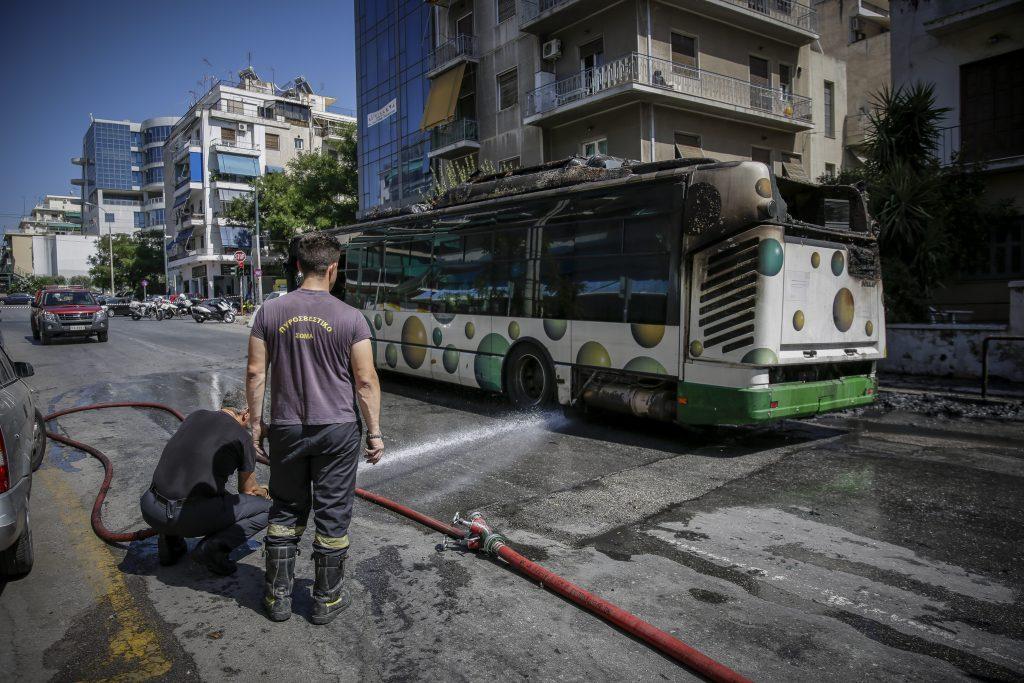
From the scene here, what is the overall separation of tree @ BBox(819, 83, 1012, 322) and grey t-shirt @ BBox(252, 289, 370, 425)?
A: 12271 mm

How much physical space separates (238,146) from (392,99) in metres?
34.8

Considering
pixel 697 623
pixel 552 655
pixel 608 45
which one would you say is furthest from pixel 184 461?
pixel 608 45

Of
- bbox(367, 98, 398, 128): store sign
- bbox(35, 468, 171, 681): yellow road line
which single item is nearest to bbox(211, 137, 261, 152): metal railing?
bbox(367, 98, 398, 128): store sign

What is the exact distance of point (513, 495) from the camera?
205 inches

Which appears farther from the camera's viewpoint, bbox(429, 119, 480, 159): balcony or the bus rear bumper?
bbox(429, 119, 480, 159): balcony

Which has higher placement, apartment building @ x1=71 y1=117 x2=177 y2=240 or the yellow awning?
apartment building @ x1=71 y1=117 x2=177 y2=240

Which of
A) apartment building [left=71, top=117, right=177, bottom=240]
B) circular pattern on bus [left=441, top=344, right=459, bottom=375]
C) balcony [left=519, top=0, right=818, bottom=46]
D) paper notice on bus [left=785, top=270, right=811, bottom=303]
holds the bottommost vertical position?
circular pattern on bus [left=441, top=344, right=459, bottom=375]

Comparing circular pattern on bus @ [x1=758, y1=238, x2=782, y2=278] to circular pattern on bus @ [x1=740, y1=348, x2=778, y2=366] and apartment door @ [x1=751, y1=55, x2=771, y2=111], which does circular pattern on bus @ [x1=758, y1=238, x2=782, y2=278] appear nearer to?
circular pattern on bus @ [x1=740, y1=348, x2=778, y2=366]

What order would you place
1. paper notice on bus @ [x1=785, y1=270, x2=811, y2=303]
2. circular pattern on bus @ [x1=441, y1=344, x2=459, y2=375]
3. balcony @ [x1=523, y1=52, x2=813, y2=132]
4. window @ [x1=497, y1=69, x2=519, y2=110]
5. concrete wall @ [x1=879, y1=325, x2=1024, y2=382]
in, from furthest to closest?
window @ [x1=497, y1=69, x2=519, y2=110] < balcony @ [x1=523, y1=52, x2=813, y2=132] < concrete wall @ [x1=879, y1=325, x2=1024, y2=382] < circular pattern on bus @ [x1=441, y1=344, x2=459, y2=375] < paper notice on bus @ [x1=785, y1=270, x2=811, y2=303]

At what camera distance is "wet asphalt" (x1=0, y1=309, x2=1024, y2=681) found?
286cm

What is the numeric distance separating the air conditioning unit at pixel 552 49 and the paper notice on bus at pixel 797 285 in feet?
63.7

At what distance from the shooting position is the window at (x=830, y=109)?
28.8 m

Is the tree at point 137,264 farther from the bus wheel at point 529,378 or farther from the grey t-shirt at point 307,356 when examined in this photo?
the grey t-shirt at point 307,356

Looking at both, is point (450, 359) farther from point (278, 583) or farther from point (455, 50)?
point (455, 50)
